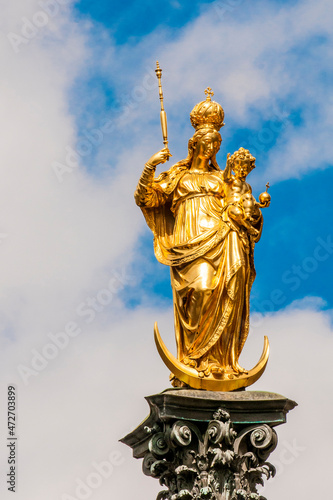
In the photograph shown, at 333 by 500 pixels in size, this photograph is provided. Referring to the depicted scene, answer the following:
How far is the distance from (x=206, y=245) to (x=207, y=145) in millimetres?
2288

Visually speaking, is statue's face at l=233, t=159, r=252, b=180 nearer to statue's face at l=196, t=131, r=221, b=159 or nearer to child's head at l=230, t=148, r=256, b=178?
child's head at l=230, t=148, r=256, b=178

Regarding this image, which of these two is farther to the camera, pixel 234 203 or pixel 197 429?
pixel 234 203

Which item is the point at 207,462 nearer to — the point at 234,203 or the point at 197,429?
the point at 197,429

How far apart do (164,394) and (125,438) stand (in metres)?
1.68

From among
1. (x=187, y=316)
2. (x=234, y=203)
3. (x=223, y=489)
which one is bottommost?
(x=223, y=489)

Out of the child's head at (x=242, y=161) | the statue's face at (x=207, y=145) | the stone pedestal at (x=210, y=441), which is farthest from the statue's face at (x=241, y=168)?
the stone pedestal at (x=210, y=441)

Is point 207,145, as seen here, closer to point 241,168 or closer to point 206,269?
point 241,168

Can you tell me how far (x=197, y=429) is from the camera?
74.2 feet

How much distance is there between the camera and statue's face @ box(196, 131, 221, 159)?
25.4 metres

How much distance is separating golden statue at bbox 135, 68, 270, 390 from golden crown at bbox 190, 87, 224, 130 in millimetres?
19

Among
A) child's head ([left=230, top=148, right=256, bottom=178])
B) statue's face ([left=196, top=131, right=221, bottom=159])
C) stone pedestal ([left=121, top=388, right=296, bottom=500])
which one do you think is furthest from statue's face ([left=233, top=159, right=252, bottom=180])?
stone pedestal ([left=121, top=388, right=296, bottom=500])

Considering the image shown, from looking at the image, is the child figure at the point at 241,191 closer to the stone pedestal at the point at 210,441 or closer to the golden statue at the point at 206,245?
the golden statue at the point at 206,245

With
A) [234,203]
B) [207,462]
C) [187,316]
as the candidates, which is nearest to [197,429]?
[207,462]

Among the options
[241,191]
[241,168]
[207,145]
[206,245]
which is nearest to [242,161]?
[241,168]
